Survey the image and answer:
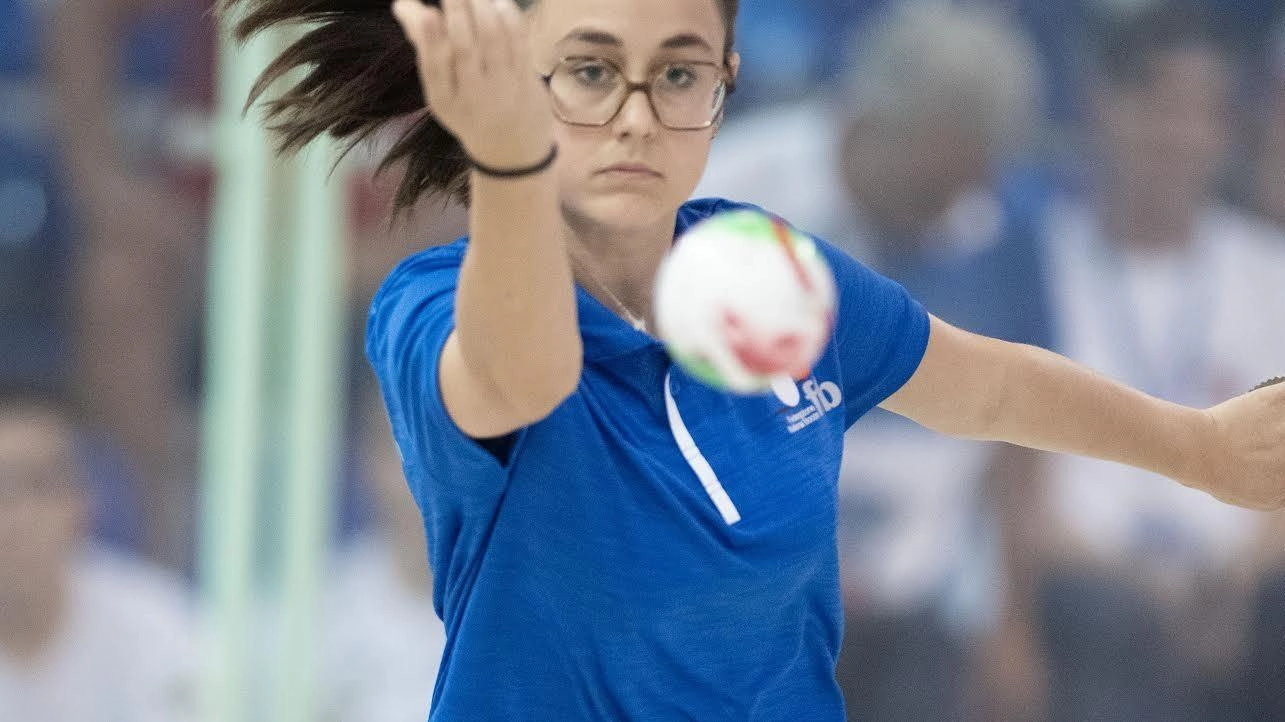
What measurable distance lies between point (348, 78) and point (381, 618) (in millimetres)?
1970

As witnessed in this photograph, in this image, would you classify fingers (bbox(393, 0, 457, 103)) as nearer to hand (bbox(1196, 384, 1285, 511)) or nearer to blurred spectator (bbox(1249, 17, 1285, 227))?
hand (bbox(1196, 384, 1285, 511))

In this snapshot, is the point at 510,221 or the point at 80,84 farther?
the point at 80,84

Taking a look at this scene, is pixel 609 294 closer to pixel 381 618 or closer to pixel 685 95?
pixel 685 95

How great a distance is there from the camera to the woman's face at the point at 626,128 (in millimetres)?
1345

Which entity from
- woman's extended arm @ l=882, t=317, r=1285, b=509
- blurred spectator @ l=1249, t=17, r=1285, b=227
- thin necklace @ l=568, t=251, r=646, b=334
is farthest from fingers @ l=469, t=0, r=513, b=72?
blurred spectator @ l=1249, t=17, r=1285, b=227

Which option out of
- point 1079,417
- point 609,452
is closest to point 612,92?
point 609,452

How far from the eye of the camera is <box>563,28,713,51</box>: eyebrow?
135 cm

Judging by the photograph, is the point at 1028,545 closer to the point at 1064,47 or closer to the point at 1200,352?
the point at 1200,352

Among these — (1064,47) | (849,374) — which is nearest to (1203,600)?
(1064,47)

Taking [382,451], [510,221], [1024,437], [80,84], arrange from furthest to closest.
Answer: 1. [382,451]
2. [80,84]
3. [1024,437]
4. [510,221]

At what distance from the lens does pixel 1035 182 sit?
3.31 metres

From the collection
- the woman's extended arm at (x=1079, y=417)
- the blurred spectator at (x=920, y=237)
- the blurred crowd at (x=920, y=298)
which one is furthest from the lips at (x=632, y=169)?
the blurred spectator at (x=920, y=237)

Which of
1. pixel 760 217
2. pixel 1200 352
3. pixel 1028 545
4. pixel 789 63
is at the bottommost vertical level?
pixel 1028 545

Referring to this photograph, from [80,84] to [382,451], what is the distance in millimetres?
982
